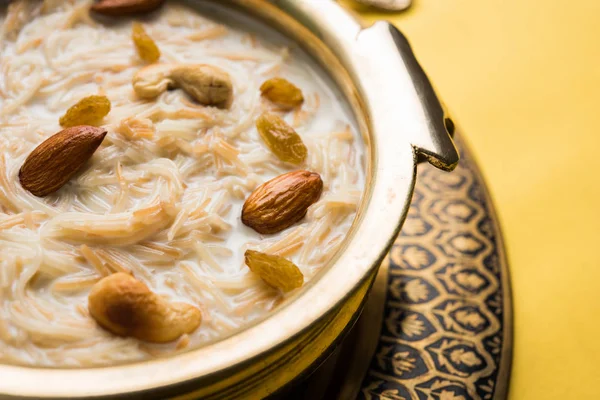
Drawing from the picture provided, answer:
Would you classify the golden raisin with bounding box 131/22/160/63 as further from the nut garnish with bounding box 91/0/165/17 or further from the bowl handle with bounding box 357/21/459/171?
the bowl handle with bounding box 357/21/459/171

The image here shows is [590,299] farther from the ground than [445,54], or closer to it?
closer to it

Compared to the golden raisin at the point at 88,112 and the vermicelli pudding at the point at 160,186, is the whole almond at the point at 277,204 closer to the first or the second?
the vermicelli pudding at the point at 160,186

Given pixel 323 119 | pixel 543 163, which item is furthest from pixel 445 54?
pixel 323 119

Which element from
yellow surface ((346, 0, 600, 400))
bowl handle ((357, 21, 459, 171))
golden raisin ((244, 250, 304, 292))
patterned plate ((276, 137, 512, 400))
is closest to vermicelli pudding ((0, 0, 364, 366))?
golden raisin ((244, 250, 304, 292))

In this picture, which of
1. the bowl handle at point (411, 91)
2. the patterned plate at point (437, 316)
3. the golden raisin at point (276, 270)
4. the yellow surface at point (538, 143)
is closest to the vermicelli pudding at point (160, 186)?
the golden raisin at point (276, 270)

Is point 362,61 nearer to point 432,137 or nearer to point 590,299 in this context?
point 432,137

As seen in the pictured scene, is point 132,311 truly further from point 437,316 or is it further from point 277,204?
point 437,316
